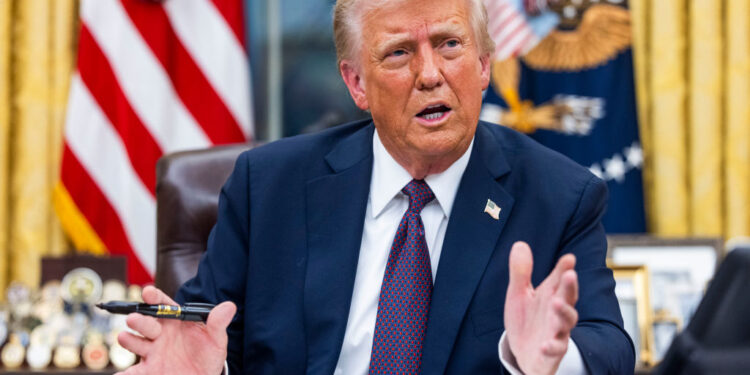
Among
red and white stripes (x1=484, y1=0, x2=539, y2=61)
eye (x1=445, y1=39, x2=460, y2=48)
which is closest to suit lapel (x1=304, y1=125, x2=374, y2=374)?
eye (x1=445, y1=39, x2=460, y2=48)

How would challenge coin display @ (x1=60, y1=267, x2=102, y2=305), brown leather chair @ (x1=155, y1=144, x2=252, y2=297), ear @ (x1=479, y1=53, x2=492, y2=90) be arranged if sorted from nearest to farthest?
ear @ (x1=479, y1=53, x2=492, y2=90), brown leather chair @ (x1=155, y1=144, x2=252, y2=297), challenge coin display @ (x1=60, y1=267, x2=102, y2=305)

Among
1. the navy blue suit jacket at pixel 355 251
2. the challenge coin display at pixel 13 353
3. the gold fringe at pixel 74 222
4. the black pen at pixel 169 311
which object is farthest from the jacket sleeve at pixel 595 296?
the gold fringe at pixel 74 222

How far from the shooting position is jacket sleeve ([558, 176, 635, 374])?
1.59m

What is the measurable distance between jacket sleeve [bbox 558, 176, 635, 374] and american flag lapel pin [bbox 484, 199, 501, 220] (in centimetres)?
14

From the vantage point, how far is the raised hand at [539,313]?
1308mm

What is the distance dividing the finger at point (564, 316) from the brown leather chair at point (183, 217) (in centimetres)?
123

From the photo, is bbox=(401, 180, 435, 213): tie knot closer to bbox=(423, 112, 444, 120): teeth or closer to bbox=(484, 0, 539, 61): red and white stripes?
bbox=(423, 112, 444, 120): teeth

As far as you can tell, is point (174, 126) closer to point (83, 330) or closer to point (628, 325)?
point (83, 330)

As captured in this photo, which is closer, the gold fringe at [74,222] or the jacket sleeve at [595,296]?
the jacket sleeve at [595,296]

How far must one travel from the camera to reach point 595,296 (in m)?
1.69

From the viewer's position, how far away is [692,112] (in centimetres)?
340

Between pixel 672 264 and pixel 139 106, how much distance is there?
2101 mm

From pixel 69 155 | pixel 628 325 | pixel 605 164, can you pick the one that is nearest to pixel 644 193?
pixel 605 164

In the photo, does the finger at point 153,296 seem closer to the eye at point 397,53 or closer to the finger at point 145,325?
the finger at point 145,325
